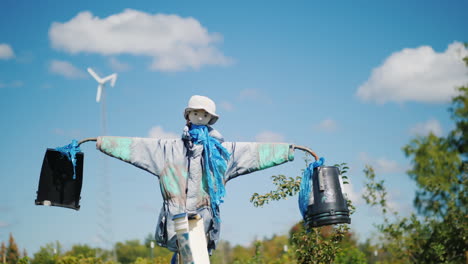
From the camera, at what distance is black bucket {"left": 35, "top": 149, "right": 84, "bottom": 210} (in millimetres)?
4086

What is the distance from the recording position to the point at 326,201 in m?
3.95

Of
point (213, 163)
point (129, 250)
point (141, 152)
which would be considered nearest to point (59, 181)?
point (141, 152)

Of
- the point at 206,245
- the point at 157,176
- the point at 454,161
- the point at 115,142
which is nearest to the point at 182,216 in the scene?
the point at 206,245

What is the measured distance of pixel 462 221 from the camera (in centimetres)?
979

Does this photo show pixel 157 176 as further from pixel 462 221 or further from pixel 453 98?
pixel 453 98

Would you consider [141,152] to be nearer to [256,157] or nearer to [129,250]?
[256,157]

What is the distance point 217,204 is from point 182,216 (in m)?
0.49

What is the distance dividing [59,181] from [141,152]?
0.63 m

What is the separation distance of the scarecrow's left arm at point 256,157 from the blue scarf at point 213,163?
3.8 inches

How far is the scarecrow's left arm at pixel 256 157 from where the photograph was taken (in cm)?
419

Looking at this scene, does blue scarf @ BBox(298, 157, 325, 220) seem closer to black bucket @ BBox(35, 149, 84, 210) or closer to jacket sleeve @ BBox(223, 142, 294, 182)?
jacket sleeve @ BBox(223, 142, 294, 182)

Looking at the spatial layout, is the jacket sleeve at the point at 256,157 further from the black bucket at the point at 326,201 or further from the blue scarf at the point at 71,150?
the blue scarf at the point at 71,150

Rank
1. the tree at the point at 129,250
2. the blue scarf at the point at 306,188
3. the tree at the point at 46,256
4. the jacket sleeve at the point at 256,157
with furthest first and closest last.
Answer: the tree at the point at 129,250
the tree at the point at 46,256
the jacket sleeve at the point at 256,157
the blue scarf at the point at 306,188

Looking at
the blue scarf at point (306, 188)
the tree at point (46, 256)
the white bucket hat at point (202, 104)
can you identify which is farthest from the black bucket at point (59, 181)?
the tree at point (46, 256)
